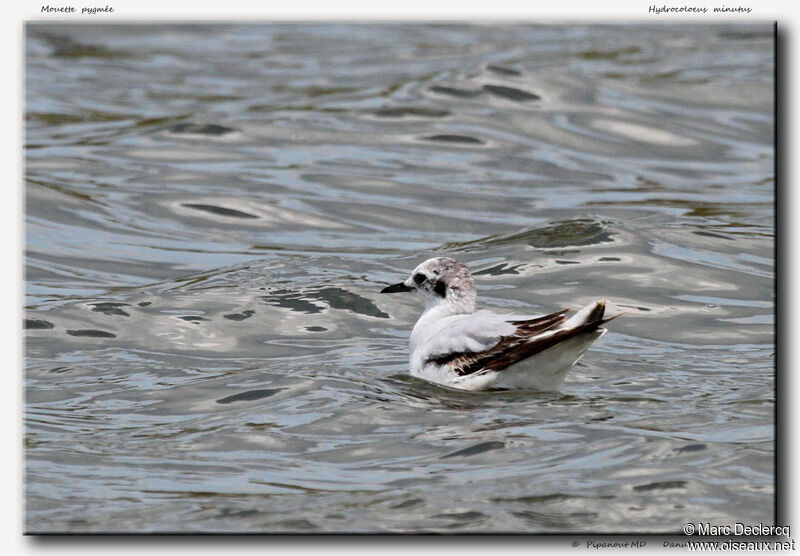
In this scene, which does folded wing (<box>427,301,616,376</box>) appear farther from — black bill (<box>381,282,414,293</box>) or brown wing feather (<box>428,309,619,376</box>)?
black bill (<box>381,282,414,293</box>)

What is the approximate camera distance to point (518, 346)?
9828 millimetres

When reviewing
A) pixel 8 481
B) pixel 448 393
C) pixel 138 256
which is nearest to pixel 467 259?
pixel 138 256

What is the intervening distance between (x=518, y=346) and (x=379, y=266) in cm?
495

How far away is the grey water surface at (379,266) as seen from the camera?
8266 millimetres

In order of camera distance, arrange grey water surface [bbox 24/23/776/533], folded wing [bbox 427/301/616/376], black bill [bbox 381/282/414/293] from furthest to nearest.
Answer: black bill [bbox 381/282/414/293] → folded wing [bbox 427/301/616/376] → grey water surface [bbox 24/23/776/533]

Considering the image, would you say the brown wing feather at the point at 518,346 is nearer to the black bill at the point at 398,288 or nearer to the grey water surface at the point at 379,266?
the grey water surface at the point at 379,266

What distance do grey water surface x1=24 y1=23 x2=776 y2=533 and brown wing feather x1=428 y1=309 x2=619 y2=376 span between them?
0.81 ft

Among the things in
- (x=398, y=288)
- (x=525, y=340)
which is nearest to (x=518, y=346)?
(x=525, y=340)

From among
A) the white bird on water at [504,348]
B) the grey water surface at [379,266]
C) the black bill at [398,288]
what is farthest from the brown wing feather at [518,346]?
the black bill at [398,288]

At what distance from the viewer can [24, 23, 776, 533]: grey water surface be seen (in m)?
8.27

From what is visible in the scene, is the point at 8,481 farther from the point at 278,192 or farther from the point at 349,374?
the point at 278,192

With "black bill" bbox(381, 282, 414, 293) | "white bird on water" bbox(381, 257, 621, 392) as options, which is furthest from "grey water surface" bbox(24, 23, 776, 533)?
"black bill" bbox(381, 282, 414, 293)

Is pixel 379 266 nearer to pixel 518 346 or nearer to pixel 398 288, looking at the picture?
pixel 398 288

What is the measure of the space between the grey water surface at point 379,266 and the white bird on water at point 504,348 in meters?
0.14
